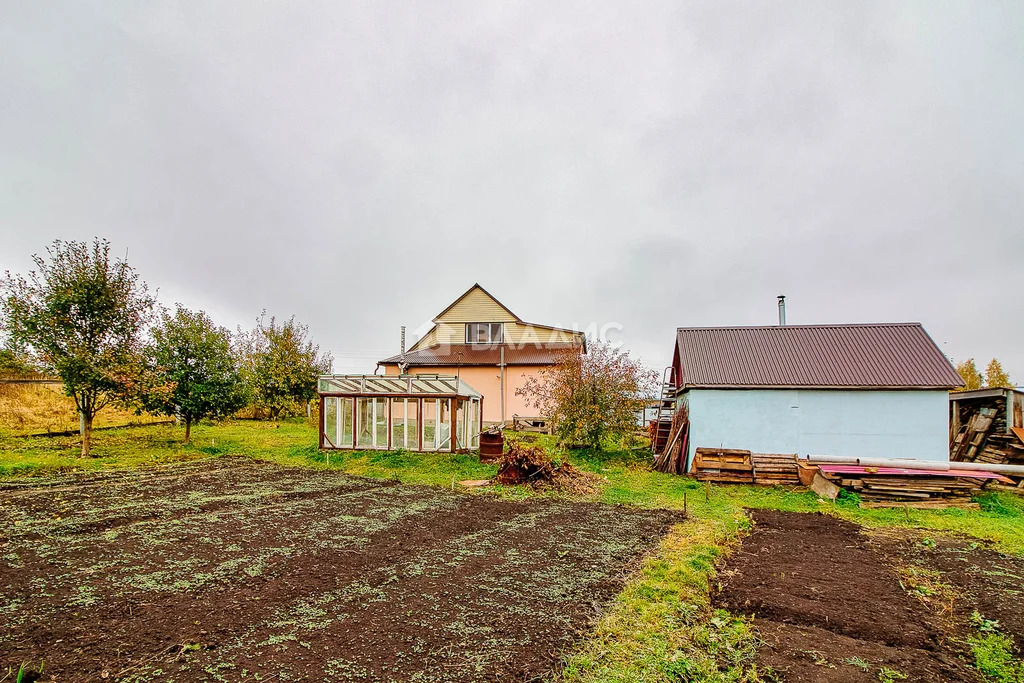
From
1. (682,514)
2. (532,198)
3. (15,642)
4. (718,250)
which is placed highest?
(532,198)

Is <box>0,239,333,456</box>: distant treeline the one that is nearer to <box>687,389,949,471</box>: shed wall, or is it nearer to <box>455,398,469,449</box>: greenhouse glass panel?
<box>455,398,469,449</box>: greenhouse glass panel

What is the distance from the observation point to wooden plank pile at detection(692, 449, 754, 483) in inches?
533

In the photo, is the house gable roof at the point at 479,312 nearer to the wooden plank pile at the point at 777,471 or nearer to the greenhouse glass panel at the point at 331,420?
the greenhouse glass panel at the point at 331,420

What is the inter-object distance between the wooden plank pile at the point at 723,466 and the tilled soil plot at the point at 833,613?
595cm

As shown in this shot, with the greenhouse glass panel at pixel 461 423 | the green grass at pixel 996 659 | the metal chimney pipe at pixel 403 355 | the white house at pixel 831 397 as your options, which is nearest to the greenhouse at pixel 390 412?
the greenhouse glass panel at pixel 461 423

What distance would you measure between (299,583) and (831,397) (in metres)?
14.9

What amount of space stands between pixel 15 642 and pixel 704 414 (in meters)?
14.9

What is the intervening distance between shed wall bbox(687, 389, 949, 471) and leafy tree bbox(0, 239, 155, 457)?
1768 centimetres

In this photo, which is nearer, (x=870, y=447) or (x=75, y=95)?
(x=75, y=95)

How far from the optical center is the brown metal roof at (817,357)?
46.5 ft

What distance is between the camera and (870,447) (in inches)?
550

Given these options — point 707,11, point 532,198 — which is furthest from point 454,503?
point 532,198

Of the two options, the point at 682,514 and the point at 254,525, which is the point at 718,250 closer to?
the point at 682,514

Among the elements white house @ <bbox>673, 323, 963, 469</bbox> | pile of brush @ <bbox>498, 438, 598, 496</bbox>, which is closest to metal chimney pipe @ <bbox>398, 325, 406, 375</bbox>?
pile of brush @ <bbox>498, 438, 598, 496</bbox>
